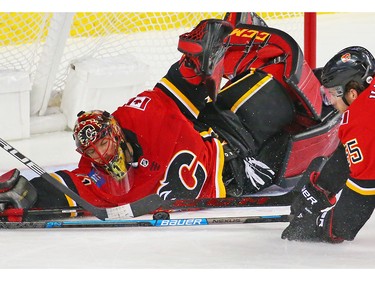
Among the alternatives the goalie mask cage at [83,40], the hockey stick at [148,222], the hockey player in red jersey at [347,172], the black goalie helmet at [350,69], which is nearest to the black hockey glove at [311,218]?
the hockey player in red jersey at [347,172]

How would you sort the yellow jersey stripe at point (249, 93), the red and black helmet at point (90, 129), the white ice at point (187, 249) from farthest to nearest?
the yellow jersey stripe at point (249, 93), the red and black helmet at point (90, 129), the white ice at point (187, 249)

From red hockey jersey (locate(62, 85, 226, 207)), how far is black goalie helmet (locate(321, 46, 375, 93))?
625 millimetres

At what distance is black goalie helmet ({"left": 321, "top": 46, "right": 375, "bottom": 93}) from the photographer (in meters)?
2.91

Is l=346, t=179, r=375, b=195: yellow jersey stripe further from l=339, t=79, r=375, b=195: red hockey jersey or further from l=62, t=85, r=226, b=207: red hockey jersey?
l=62, t=85, r=226, b=207: red hockey jersey

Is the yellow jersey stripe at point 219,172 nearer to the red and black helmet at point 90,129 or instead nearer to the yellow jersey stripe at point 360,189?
the red and black helmet at point 90,129

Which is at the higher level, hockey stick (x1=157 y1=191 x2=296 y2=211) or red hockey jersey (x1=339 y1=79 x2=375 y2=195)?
red hockey jersey (x1=339 y1=79 x2=375 y2=195)

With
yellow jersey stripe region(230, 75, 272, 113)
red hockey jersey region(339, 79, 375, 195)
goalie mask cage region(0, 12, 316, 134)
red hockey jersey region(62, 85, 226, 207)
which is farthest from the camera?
goalie mask cage region(0, 12, 316, 134)

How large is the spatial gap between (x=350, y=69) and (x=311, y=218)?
43 centimetres

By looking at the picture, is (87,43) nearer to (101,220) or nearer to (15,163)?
(15,163)

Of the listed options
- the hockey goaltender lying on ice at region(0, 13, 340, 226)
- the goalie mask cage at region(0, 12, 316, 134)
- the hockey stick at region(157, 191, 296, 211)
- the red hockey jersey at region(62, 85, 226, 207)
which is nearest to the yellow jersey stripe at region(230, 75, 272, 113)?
the hockey goaltender lying on ice at region(0, 13, 340, 226)

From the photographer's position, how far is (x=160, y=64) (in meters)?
4.90

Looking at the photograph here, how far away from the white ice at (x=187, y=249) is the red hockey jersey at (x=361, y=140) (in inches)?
7.4

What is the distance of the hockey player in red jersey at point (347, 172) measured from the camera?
2.79 metres

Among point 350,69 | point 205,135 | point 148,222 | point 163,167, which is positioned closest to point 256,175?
point 205,135
